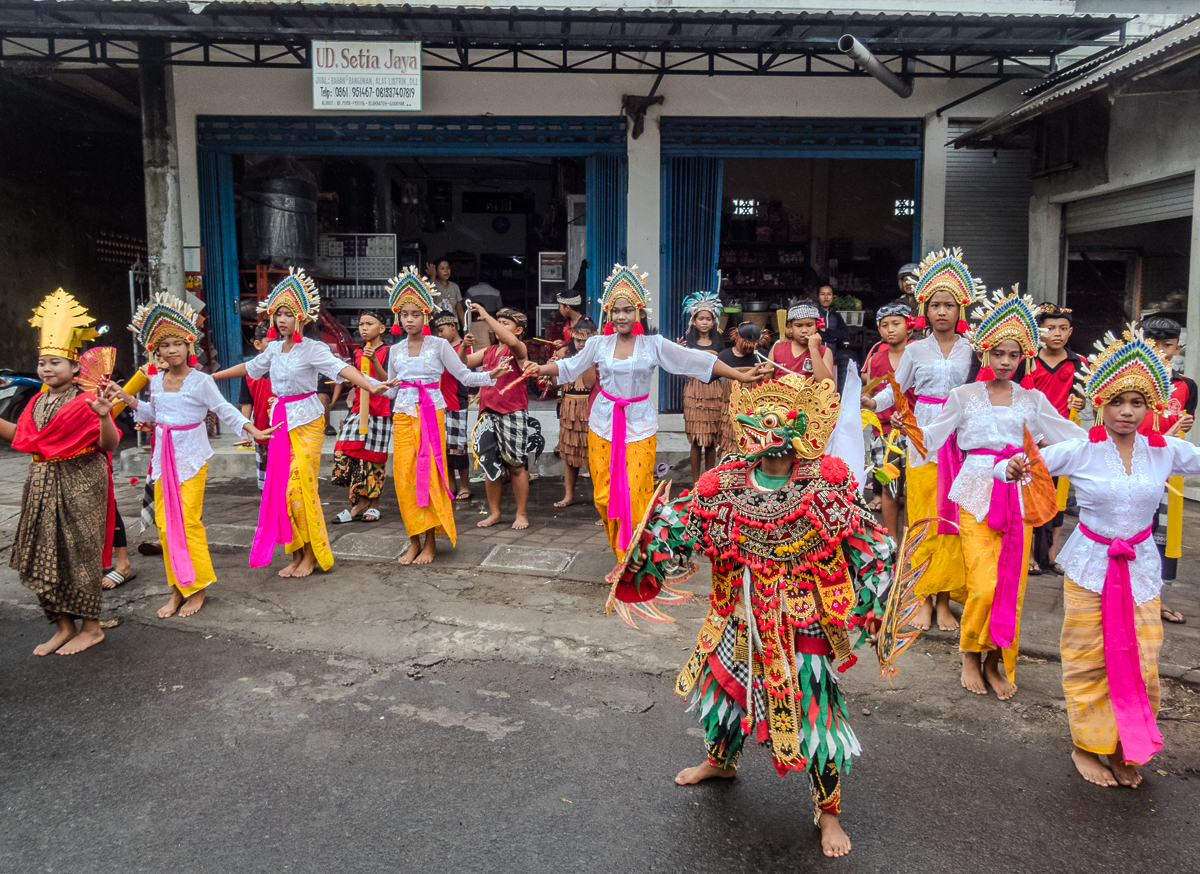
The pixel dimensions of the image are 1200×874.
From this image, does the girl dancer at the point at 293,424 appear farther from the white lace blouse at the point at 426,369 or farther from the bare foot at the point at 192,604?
the bare foot at the point at 192,604

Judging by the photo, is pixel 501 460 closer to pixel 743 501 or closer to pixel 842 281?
pixel 743 501

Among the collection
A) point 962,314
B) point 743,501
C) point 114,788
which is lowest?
point 114,788

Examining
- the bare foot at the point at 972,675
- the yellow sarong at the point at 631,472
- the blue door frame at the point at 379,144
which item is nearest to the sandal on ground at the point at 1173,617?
the bare foot at the point at 972,675

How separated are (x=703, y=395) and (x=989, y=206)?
242 inches

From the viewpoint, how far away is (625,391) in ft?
20.2

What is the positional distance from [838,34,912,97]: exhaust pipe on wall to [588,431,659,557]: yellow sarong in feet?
17.6

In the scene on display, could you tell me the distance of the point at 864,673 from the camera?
4.80m

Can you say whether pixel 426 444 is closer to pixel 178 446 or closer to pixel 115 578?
pixel 178 446

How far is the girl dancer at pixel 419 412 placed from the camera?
6629 millimetres

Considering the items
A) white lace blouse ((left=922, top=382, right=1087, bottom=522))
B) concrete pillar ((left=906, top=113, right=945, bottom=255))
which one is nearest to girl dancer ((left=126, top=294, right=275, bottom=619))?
white lace blouse ((left=922, top=382, right=1087, bottom=522))

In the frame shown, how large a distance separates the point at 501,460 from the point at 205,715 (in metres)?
3.88

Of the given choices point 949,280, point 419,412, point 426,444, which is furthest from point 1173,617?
point 419,412

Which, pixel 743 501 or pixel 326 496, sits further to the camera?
pixel 326 496

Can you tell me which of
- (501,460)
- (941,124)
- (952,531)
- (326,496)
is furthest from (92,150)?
Result: (952,531)
